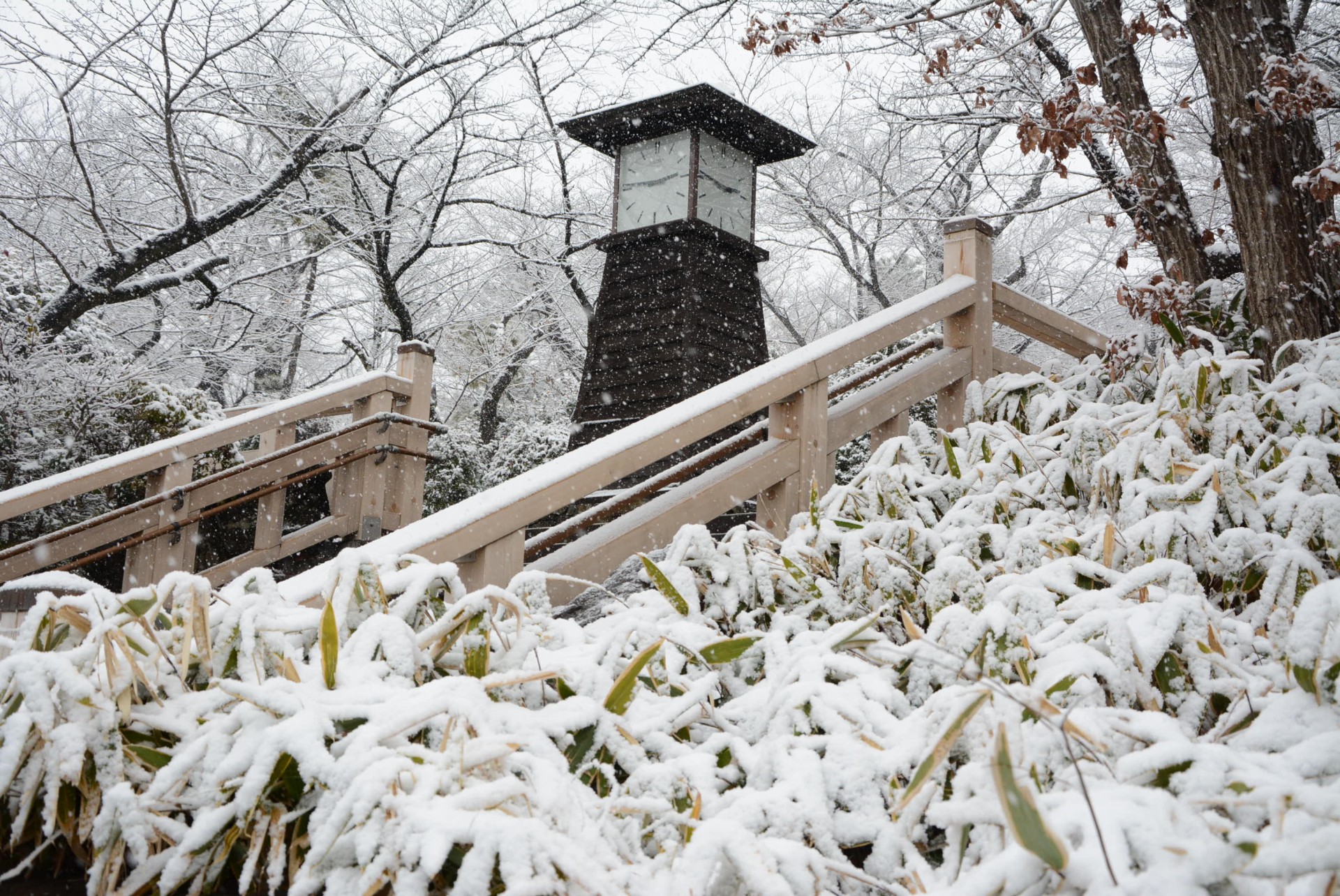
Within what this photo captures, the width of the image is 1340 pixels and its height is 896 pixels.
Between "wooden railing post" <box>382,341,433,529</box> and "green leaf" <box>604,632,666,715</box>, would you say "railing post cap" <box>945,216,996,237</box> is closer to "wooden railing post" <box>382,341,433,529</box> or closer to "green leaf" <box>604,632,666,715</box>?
"wooden railing post" <box>382,341,433,529</box>

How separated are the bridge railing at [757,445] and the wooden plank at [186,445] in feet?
7.96

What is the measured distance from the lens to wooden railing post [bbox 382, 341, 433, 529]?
215 inches

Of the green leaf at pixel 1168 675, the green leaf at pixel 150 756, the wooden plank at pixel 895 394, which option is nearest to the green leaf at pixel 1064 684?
the green leaf at pixel 1168 675

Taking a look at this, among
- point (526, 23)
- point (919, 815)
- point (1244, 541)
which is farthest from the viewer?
point (526, 23)

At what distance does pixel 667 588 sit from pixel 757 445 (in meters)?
1.61

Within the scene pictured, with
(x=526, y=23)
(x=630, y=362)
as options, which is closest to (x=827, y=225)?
(x=526, y=23)

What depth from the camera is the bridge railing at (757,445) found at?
2420mm

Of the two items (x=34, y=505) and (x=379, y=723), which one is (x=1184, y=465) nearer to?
(x=379, y=723)

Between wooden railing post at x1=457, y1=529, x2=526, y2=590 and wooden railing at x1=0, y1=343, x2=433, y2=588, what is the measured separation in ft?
9.46

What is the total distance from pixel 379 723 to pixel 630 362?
6.04 metres

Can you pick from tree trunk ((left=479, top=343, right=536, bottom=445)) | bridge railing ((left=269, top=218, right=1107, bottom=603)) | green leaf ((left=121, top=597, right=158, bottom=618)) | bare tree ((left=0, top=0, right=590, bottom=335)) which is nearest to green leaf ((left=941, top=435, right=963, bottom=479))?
bridge railing ((left=269, top=218, right=1107, bottom=603))

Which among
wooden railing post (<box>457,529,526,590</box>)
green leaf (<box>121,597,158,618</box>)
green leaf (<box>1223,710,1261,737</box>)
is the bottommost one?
green leaf (<box>1223,710,1261,737</box>)

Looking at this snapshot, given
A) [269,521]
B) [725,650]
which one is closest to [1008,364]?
[725,650]

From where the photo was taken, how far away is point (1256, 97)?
3.44 meters
